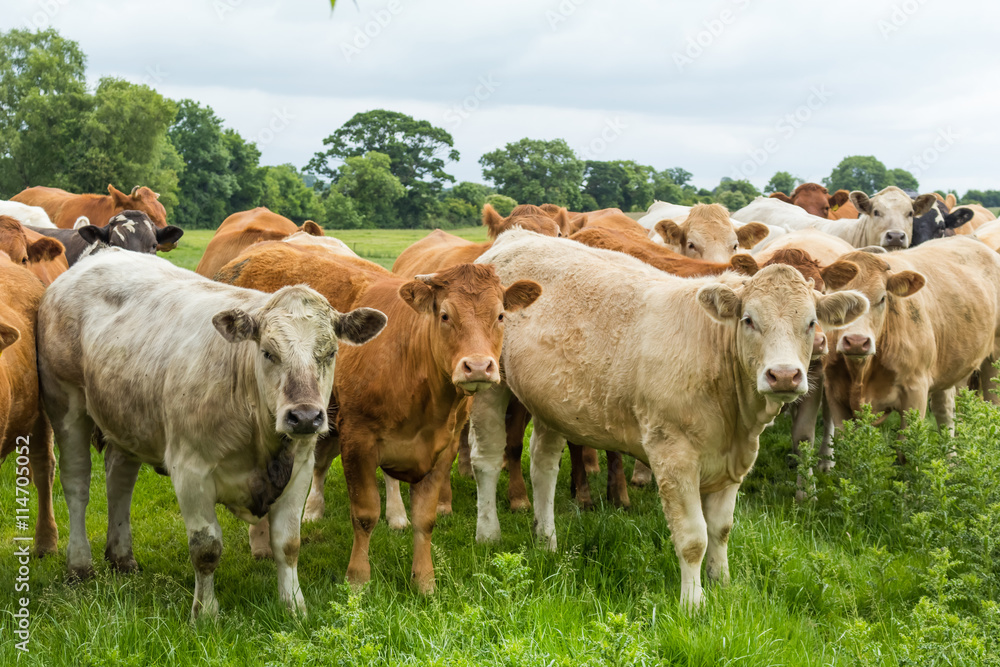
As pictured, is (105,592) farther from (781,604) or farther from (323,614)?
(781,604)

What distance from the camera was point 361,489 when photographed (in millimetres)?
5188

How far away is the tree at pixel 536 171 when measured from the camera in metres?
54.0

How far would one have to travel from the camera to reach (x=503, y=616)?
4387mm

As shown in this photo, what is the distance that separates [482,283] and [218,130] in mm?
69005

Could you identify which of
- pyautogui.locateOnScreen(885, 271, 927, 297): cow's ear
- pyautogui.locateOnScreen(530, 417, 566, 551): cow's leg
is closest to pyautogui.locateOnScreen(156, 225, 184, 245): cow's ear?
pyautogui.locateOnScreen(530, 417, 566, 551): cow's leg

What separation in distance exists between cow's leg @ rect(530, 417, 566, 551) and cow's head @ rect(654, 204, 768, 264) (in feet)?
12.0

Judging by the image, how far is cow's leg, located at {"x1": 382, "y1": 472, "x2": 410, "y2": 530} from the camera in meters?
6.70

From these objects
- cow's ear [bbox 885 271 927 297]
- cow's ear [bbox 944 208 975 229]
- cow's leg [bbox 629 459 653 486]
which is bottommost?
cow's leg [bbox 629 459 653 486]

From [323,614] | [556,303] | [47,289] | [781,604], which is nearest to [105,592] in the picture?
[323,614]

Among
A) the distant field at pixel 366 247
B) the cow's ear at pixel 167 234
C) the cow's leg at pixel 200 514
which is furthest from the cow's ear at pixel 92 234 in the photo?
the distant field at pixel 366 247

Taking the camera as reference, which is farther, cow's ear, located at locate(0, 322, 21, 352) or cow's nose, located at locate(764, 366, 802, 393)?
cow's ear, located at locate(0, 322, 21, 352)

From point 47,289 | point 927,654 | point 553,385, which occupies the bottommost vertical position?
point 927,654

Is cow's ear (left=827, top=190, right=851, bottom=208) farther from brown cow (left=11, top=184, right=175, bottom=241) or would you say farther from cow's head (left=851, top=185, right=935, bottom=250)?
brown cow (left=11, top=184, right=175, bottom=241)
